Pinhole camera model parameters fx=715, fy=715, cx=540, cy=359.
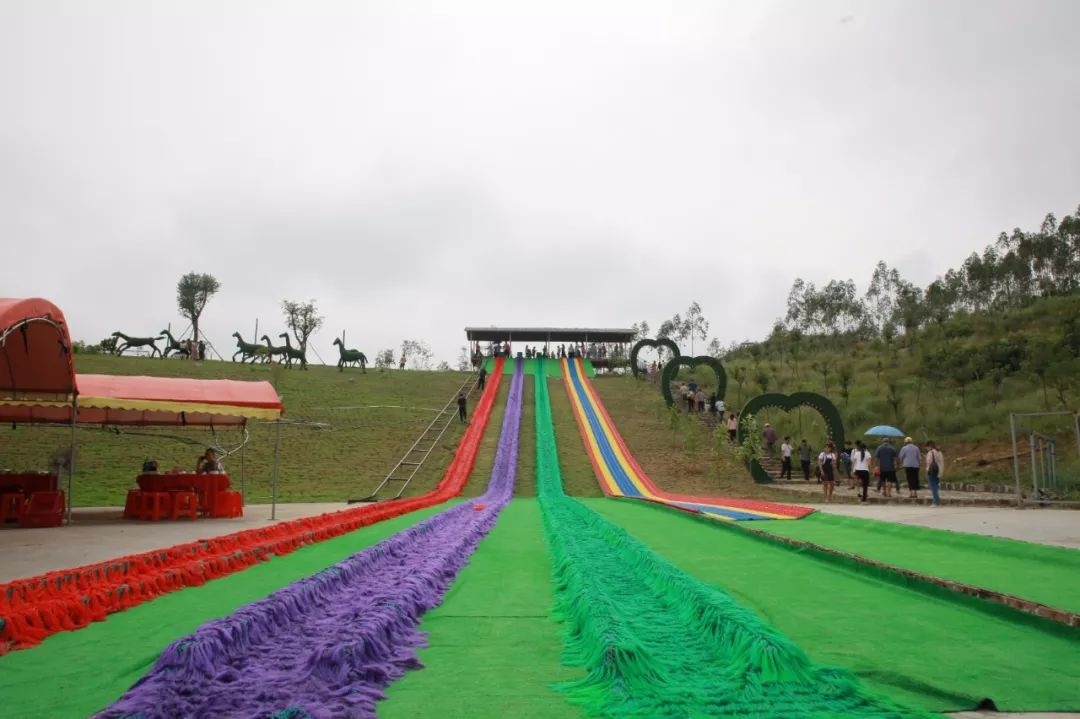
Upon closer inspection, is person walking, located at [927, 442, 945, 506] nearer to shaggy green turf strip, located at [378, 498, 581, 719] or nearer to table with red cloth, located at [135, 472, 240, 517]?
shaggy green turf strip, located at [378, 498, 581, 719]

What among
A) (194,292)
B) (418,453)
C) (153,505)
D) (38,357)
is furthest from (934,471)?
(194,292)

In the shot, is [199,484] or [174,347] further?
[174,347]

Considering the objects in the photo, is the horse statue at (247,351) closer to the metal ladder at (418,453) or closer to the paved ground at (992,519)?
the metal ladder at (418,453)

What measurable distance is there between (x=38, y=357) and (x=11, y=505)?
2.74m

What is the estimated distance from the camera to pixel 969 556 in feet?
20.0

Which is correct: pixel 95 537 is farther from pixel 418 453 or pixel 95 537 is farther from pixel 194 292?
pixel 194 292

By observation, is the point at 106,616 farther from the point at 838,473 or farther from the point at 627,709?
the point at 838,473

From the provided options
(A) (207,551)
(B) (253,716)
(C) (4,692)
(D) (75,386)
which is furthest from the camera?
(D) (75,386)

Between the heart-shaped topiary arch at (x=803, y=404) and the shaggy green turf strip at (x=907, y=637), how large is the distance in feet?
40.5

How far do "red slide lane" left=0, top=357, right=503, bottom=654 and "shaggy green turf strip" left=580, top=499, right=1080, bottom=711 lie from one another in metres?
3.76

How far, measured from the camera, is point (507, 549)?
712cm

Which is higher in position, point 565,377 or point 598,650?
point 565,377

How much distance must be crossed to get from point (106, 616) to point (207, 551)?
2265mm

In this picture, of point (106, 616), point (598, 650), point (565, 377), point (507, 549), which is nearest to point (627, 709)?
point (598, 650)
